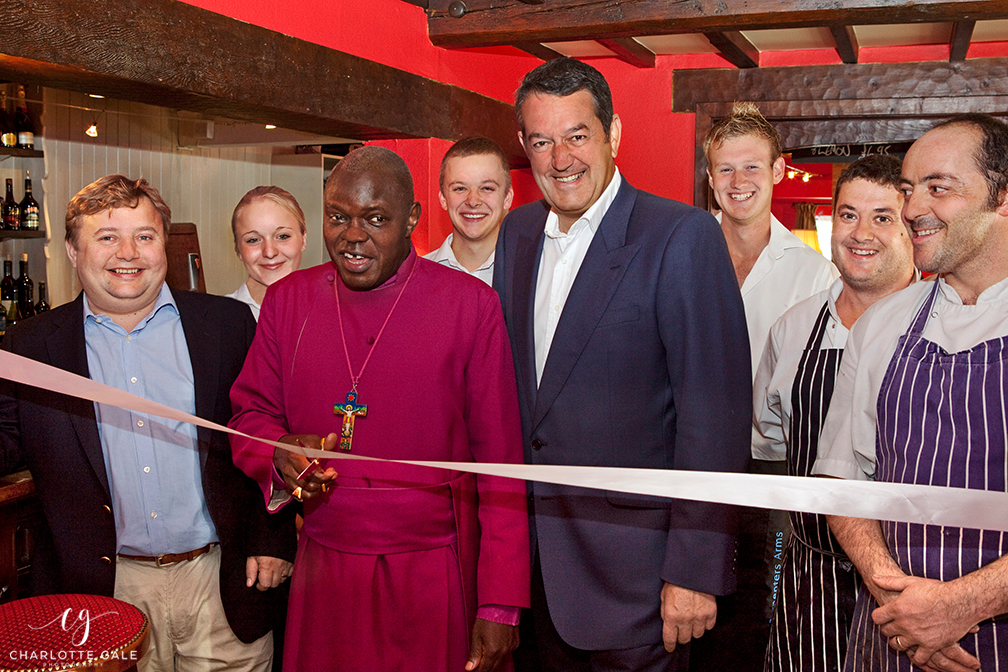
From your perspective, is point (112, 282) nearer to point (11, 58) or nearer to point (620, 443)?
point (11, 58)

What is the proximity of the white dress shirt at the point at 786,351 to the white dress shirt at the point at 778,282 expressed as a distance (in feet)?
1.83

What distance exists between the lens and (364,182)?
78.4 inches

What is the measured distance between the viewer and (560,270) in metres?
2.20

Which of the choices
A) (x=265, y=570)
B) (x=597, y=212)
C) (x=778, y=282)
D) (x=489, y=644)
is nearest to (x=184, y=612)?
(x=265, y=570)

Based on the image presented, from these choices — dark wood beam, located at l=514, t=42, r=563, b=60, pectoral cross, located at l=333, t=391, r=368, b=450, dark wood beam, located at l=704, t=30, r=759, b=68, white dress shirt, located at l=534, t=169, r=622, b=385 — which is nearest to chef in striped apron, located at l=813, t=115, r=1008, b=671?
white dress shirt, located at l=534, t=169, r=622, b=385

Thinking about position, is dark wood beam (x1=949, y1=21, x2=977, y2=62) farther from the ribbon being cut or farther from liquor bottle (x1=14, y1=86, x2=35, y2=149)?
liquor bottle (x1=14, y1=86, x2=35, y2=149)

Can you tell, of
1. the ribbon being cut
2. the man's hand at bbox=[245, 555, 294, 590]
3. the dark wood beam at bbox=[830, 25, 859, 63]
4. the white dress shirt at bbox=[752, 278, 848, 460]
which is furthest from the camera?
the dark wood beam at bbox=[830, 25, 859, 63]

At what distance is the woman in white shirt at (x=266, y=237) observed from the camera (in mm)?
3189

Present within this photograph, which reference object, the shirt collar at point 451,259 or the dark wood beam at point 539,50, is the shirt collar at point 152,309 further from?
the dark wood beam at point 539,50

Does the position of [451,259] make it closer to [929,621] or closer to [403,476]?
[403,476]

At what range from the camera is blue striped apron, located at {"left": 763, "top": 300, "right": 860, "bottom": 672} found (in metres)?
2.29

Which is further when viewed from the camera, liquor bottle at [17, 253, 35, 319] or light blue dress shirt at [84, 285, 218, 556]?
liquor bottle at [17, 253, 35, 319]

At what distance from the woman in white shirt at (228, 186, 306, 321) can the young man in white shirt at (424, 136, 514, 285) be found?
687 mm

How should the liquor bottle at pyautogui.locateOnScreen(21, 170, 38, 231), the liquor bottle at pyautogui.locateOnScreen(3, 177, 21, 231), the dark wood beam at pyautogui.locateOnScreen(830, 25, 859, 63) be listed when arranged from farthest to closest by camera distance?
the dark wood beam at pyautogui.locateOnScreen(830, 25, 859, 63), the liquor bottle at pyautogui.locateOnScreen(21, 170, 38, 231), the liquor bottle at pyautogui.locateOnScreen(3, 177, 21, 231)
